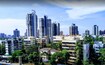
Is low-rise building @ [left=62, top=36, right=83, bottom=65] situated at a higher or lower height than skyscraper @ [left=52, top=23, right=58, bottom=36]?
lower

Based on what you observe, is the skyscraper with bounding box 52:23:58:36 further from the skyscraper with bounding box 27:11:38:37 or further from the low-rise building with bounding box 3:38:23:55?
the low-rise building with bounding box 3:38:23:55

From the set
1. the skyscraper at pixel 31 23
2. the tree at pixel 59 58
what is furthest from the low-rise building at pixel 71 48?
the skyscraper at pixel 31 23

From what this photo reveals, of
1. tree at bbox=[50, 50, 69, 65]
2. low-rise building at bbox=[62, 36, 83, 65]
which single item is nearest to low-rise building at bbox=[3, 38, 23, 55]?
low-rise building at bbox=[62, 36, 83, 65]

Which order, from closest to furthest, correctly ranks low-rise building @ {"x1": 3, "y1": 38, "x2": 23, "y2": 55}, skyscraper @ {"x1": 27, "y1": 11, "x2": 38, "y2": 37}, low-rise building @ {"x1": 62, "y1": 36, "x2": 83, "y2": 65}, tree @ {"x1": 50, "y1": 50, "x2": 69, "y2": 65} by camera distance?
tree @ {"x1": 50, "y1": 50, "x2": 69, "y2": 65}, low-rise building @ {"x1": 62, "y1": 36, "x2": 83, "y2": 65}, low-rise building @ {"x1": 3, "y1": 38, "x2": 23, "y2": 55}, skyscraper @ {"x1": 27, "y1": 11, "x2": 38, "y2": 37}

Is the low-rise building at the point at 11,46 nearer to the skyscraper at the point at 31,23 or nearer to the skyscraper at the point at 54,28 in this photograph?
the skyscraper at the point at 31,23

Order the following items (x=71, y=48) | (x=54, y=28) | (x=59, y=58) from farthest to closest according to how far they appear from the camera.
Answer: (x=54, y=28), (x=71, y=48), (x=59, y=58)

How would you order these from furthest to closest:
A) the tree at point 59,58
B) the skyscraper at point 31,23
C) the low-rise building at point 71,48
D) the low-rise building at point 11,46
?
the skyscraper at point 31,23, the low-rise building at point 11,46, the low-rise building at point 71,48, the tree at point 59,58

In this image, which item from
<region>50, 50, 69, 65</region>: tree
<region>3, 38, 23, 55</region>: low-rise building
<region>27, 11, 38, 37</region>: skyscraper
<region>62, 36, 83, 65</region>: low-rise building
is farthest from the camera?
<region>27, 11, 38, 37</region>: skyscraper

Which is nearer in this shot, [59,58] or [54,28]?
[59,58]

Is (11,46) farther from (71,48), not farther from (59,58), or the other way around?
(59,58)

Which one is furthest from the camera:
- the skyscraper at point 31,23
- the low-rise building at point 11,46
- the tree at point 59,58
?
the skyscraper at point 31,23

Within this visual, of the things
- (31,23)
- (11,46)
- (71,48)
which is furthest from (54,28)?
(71,48)
